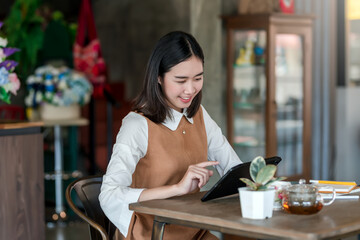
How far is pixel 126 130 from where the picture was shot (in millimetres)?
2203

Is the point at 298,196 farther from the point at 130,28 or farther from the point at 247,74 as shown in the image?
the point at 130,28

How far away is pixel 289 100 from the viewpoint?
627cm

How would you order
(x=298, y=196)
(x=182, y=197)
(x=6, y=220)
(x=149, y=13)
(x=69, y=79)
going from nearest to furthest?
1. (x=298, y=196)
2. (x=182, y=197)
3. (x=6, y=220)
4. (x=69, y=79)
5. (x=149, y=13)

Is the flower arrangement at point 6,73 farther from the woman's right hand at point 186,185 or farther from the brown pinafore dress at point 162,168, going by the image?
the woman's right hand at point 186,185

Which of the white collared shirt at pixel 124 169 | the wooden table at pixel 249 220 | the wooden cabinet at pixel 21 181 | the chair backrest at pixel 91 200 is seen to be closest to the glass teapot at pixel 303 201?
the wooden table at pixel 249 220

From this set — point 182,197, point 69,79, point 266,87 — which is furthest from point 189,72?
point 266,87

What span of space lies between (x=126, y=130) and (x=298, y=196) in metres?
0.69

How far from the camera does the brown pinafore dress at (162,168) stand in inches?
85.8

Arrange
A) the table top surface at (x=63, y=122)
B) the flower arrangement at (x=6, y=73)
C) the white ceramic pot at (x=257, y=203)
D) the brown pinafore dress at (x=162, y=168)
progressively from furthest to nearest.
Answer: the table top surface at (x=63, y=122) < the flower arrangement at (x=6, y=73) < the brown pinafore dress at (x=162, y=168) < the white ceramic pot at (x=257, y=203)

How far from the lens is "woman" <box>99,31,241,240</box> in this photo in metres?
2.10

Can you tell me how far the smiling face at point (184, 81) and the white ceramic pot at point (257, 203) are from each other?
0.60m

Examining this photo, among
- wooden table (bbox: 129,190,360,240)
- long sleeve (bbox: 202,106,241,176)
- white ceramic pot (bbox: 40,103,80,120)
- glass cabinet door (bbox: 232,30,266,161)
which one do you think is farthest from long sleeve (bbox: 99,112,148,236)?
glass cabinet door (bbox: 232,30,266,161)

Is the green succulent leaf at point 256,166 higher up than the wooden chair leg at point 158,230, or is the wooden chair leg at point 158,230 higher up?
the green succulent leaf at point 256,166

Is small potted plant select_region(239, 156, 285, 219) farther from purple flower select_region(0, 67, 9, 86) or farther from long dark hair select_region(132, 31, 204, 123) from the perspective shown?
purple flower select_region(0, 67, 9, 86)
